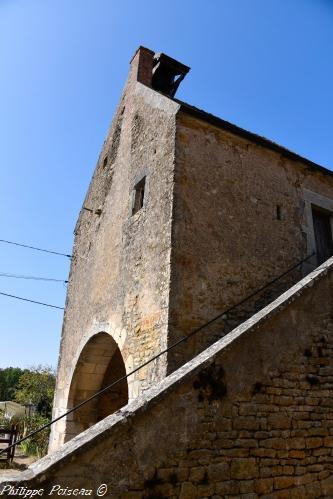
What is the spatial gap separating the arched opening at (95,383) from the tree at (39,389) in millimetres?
18103

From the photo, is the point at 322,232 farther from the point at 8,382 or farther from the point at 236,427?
the point at 8,382

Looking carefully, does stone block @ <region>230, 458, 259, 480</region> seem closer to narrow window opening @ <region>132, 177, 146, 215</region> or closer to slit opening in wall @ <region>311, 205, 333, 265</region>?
narrow window opening @ <region>132, 177, 146, 215</region>

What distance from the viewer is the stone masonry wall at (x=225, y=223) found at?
5855 millimetres

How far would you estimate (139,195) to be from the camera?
25.9 feet

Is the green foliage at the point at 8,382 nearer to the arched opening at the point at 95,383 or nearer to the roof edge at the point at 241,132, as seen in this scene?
the arched opening at the point at 95,383

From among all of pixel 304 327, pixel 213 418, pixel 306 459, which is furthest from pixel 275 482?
pixel 304 327

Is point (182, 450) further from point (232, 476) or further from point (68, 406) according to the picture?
point (68, 406)

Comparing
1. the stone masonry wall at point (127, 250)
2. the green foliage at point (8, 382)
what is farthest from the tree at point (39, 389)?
the green foliage at point (8, 382)

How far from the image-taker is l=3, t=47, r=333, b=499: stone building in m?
3.54

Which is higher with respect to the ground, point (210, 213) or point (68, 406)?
point (210, 213)

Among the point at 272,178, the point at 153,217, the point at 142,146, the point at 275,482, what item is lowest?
the point at 275,482

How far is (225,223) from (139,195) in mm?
2170

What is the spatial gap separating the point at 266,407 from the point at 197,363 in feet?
3.50

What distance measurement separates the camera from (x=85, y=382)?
9102mm
